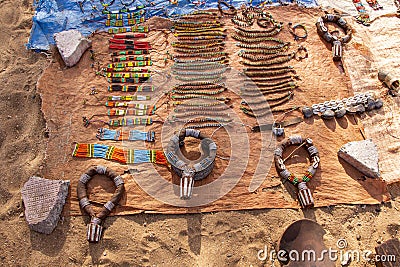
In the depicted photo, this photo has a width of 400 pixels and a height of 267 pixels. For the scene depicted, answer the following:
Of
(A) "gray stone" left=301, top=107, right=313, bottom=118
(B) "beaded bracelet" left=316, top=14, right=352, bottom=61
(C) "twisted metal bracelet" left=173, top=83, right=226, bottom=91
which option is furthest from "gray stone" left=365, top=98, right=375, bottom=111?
(C) "twisted metal bracelet" left=173, top=83, right=226, bottom=91

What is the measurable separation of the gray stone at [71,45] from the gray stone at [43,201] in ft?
10.2

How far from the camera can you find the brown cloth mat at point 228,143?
7055 millimetres

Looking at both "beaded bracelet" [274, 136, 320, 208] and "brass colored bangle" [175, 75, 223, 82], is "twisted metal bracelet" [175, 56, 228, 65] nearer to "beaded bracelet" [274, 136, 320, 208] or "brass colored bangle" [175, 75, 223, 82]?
"brass colored bangle" [175, 75, 223, 82]

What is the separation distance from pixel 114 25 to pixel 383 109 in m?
6.95

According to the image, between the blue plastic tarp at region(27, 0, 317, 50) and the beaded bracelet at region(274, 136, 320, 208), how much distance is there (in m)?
4.50

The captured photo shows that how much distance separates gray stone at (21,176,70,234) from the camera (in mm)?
6574

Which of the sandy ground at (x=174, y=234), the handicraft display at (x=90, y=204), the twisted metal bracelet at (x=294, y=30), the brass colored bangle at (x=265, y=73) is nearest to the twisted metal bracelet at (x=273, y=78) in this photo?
the brass colored bangle at (x=265, y=73)

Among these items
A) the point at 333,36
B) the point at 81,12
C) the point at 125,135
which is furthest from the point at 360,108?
the point at 81,12

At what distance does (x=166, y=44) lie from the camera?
9297 millimetres

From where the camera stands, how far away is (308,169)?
7355 mm

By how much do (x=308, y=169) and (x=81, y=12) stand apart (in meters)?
7.16

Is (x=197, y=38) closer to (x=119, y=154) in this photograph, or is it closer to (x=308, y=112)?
(x=308, y=112)

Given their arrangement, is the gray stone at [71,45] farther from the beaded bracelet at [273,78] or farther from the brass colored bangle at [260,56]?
the beaded bracelet at [273,78]

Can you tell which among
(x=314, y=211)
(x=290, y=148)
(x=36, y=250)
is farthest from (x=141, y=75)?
(x=314, y=211)
